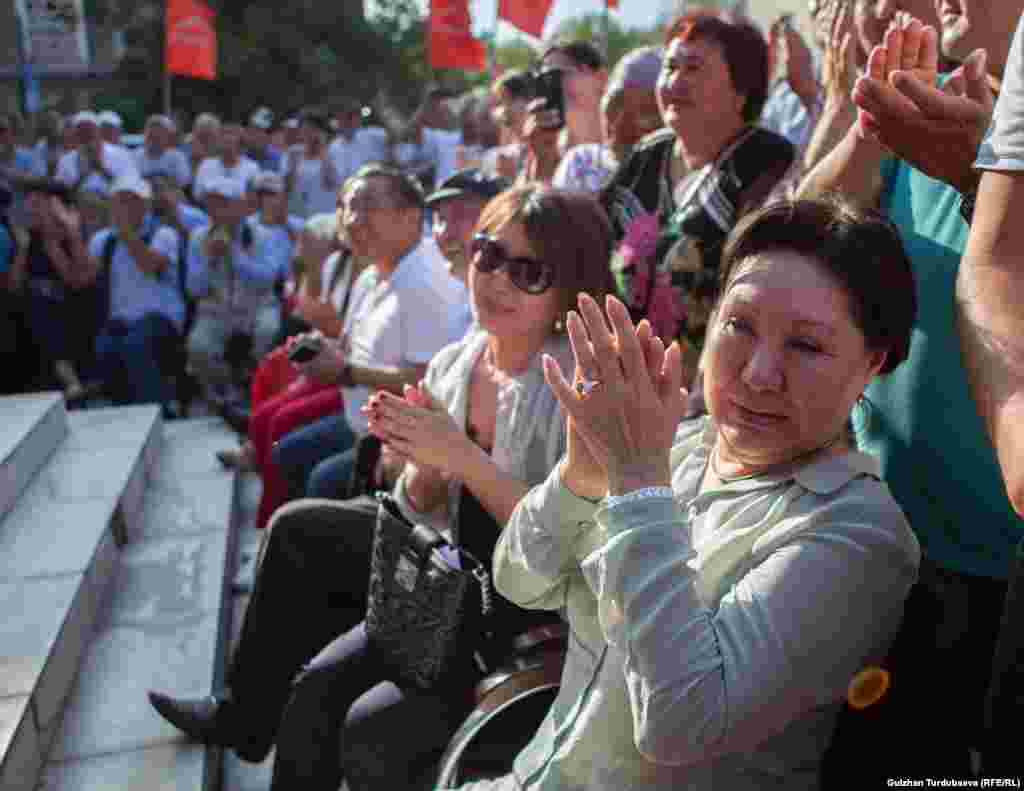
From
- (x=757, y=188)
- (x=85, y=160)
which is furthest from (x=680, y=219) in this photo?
(x=85, y=160)

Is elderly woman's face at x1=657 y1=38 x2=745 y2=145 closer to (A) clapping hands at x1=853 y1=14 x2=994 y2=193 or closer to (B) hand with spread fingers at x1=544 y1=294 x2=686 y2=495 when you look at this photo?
(A) clapping hands at x1=853 y1=14 x2=994 y2=193

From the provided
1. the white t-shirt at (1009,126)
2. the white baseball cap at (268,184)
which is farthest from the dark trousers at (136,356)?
the white t-shirt at (1009,126)

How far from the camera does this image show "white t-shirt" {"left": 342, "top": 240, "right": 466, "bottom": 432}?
3.65 meters

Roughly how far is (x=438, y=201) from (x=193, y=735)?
6.50 ft

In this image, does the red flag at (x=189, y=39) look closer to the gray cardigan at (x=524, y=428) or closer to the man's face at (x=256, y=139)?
the man's face at (x=256, y=139)

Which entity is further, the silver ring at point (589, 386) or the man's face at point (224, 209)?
the man's face at point (224, 209)

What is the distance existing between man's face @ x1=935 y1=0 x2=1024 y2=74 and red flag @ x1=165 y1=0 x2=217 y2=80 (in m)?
8.26

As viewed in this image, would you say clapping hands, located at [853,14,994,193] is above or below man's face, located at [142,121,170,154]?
above

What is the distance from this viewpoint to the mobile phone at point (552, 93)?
4051 mm

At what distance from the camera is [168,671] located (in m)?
2.98

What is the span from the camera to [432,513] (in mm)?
2482

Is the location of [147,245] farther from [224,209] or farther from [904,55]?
[904,55]

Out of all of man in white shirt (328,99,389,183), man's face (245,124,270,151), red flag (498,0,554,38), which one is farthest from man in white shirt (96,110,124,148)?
red flag (498,0,554,38)

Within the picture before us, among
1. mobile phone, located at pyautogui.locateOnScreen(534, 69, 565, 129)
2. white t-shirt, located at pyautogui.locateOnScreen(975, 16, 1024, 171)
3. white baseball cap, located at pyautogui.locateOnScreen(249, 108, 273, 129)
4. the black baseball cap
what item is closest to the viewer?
white t-shirt, located at pyautogui.locateOnScreen(975, 16, 1024, 171)
